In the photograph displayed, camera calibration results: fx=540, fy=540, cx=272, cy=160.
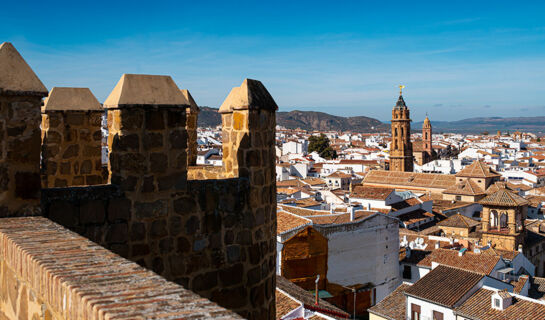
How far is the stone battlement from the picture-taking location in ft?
12.5

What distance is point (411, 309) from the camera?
21391 millimetres

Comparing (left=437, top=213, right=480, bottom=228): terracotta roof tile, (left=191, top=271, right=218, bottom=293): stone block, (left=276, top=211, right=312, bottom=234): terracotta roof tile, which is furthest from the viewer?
(left=437, top=213, right=480, bottom=228): terracotta roof tile

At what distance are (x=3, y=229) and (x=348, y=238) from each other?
72.7 ft

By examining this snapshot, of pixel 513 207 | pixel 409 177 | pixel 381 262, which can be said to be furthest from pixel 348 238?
pixel 409 177

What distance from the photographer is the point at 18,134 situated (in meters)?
3.77

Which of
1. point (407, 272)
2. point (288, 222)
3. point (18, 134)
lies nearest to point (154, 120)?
point (18, 134)

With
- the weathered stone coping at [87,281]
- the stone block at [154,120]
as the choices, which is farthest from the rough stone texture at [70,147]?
the weathered stone coping at [87,281]

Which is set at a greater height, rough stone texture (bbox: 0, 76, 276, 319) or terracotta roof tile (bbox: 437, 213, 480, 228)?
rough stone texture (bbox: 0, 76, 276, 319)

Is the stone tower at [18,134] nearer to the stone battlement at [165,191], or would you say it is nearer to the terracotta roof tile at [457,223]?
the stone battlement at [165,191]

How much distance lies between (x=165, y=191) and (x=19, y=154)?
3.68 feet

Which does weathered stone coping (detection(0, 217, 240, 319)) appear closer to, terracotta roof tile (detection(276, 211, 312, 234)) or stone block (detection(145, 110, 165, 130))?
→ stone block (detection(145, 110, 165, 130))

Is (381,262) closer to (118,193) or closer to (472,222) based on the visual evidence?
(472,222)

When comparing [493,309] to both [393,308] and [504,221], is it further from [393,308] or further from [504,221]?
[504,221]

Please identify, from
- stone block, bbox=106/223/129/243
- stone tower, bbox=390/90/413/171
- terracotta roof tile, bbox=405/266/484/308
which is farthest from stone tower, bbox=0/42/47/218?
stone tower, bbox=390/90/413/171
